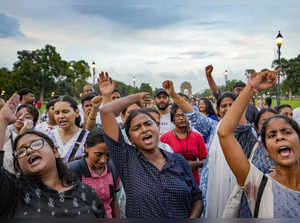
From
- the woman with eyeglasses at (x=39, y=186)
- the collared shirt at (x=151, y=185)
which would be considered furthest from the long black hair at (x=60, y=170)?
the collared shirt at (x=151, y=185)

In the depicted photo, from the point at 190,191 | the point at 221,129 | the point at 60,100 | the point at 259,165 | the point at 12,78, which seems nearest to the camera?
the point at 221,129

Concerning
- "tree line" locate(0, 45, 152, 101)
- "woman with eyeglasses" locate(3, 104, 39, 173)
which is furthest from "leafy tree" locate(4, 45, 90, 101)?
"woman with eyeglasses" locate(3, 104, 39, 173)

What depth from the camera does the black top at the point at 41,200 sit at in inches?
68.5

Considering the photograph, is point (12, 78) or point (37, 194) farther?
point (12, 78)

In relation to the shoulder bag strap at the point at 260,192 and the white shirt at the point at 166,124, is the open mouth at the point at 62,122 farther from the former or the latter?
the shoulder bag strap at the point at 260,192

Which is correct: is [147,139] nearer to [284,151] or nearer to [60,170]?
[60,170]

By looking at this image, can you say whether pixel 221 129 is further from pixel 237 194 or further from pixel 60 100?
pixel 60 100

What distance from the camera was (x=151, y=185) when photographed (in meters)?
2.23

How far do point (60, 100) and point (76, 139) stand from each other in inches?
31.0

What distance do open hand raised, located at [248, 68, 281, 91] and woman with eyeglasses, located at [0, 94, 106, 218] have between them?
1.56 metres

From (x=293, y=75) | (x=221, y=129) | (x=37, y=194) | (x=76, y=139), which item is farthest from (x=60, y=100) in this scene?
(x=293, y=75)

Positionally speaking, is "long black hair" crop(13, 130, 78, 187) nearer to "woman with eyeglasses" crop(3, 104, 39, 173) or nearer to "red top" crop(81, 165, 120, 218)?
"red top" crop(81, 165, 120, 218)

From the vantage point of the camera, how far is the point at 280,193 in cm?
189

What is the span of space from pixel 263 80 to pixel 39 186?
196 cm
